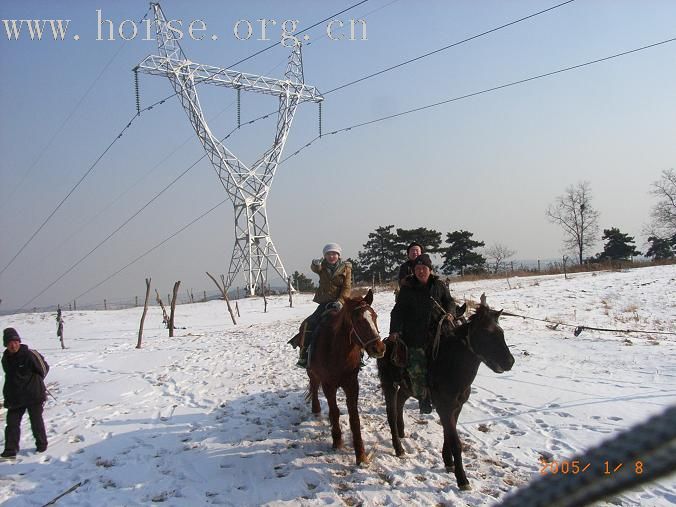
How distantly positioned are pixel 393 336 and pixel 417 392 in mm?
746

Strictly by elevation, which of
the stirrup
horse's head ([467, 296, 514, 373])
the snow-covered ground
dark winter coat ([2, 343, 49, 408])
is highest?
horse's head ([467, 296, 514, 373])

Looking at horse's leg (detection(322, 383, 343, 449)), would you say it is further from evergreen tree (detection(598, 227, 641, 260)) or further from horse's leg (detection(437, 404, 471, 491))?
evergreen tree (detection(598, 227, 641, 260))

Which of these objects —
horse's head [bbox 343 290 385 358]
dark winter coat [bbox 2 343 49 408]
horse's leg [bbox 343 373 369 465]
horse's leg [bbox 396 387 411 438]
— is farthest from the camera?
dark winter coat [bbox 2 343 49 408]

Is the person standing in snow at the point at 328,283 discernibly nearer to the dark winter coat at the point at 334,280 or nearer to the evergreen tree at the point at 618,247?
the dark winter coat at the point at 334,280

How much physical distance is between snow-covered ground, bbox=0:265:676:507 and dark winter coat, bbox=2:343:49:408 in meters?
0.81

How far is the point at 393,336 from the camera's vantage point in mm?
5625

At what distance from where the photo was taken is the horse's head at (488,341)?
4668 mm

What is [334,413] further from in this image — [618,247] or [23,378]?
[618,247]

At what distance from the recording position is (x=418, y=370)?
5.44 meters

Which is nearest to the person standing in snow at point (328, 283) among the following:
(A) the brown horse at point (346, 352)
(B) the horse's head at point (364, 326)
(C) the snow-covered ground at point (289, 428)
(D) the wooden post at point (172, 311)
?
(A) the brown horse at point (346, 352)

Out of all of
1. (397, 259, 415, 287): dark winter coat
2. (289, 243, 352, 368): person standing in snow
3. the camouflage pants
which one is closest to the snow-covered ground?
the camouflage pants

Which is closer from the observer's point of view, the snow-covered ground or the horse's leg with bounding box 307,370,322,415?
the snow-covered ground

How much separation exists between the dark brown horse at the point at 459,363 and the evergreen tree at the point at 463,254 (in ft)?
149

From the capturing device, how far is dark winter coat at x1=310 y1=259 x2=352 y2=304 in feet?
22.9
